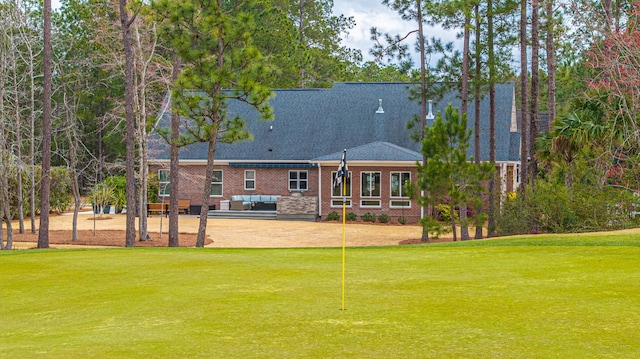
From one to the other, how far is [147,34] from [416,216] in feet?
52.5

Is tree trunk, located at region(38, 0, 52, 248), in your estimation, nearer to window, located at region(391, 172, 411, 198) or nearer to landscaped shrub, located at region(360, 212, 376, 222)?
landscaped shrub, located at region(360, 212, 376, 222)

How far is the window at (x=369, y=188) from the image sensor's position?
40.5 metres

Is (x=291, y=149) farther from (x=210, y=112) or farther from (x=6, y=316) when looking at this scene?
(x=6, y=316)

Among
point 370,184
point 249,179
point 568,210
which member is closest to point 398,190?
point 370,184

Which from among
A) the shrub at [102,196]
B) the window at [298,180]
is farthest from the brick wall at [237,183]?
the shrub at [102,196]

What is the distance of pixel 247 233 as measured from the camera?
33.2 meters

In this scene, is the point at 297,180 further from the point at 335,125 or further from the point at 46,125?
the point at 46,125

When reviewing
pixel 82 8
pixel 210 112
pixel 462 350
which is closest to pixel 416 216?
pixel 210 112

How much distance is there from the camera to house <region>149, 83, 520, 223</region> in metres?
40.4

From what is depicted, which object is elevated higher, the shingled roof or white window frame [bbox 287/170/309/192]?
the shingled roof

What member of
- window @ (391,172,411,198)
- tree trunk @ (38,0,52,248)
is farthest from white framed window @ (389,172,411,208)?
tree trunk @ (38,0,52,248)

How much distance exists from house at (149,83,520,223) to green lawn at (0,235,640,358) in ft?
80.9

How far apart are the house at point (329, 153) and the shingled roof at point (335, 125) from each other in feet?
0.18

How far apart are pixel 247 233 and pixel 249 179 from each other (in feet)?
36.0
